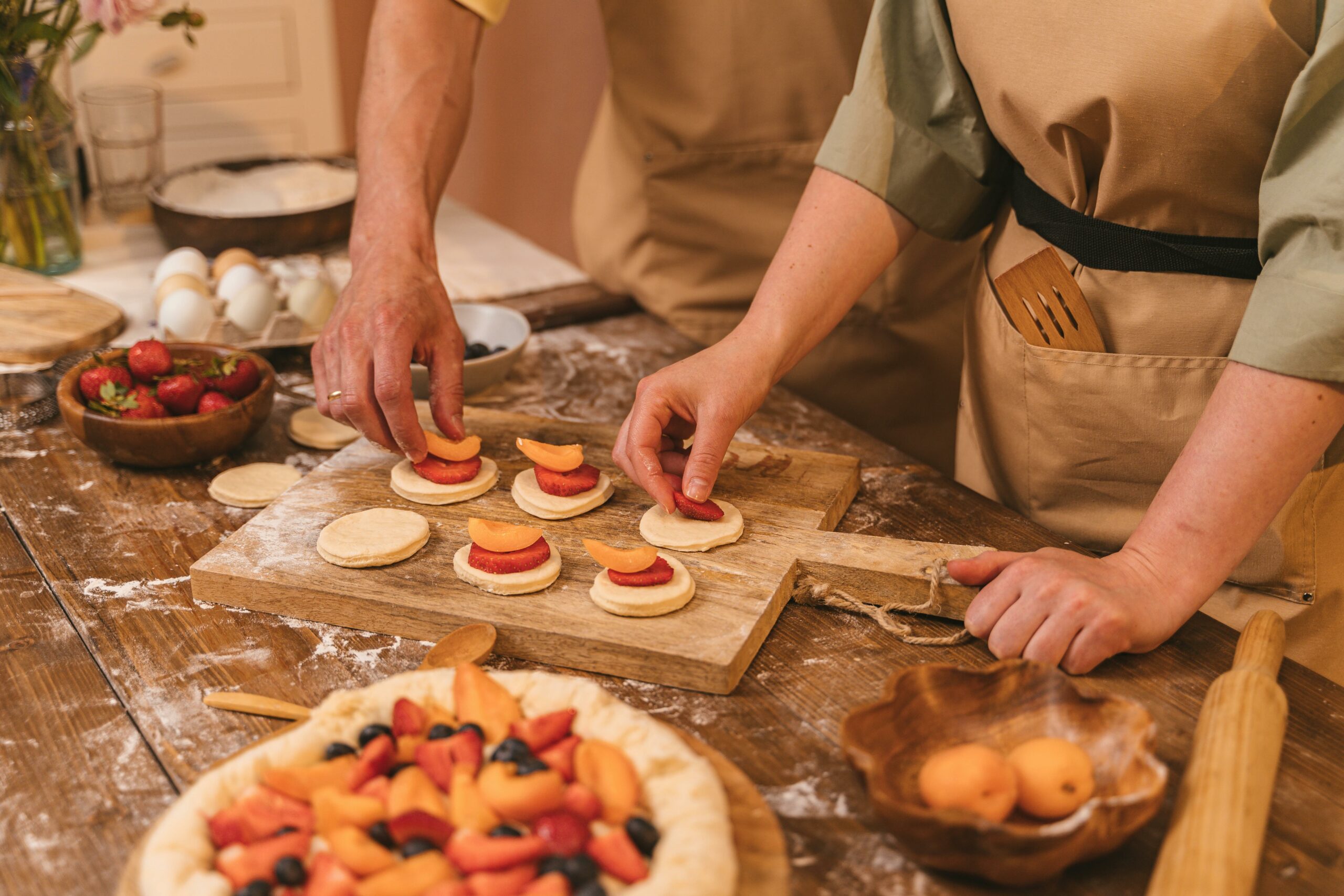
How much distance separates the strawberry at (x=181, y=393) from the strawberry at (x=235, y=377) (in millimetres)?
31

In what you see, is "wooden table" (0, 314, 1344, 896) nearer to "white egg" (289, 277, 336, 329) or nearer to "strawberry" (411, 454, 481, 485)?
"strawberry" (411, 454, 481, 485)

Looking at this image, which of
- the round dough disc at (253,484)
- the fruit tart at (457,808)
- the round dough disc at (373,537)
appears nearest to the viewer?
the fruit tart at (457,808)

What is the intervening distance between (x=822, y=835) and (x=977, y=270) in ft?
3.49

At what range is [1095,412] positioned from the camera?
1491 millimetres

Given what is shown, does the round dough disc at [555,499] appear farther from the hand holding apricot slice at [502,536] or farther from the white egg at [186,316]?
the white egg at [186,316]

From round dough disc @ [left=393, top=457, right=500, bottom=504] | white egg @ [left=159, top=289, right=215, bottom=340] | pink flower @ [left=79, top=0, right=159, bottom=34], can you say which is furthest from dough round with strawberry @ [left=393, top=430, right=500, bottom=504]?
pink flower @ [left=79, top=0, right=159, bottom=34]

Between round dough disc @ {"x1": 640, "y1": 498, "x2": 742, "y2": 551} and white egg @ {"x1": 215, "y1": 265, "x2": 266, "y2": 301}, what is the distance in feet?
3.43

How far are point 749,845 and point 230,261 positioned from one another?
171cm

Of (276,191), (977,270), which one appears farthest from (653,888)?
(276,191)

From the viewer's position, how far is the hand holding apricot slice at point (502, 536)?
51.4 inches

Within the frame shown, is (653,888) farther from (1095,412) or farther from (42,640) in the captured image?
(1095,412)

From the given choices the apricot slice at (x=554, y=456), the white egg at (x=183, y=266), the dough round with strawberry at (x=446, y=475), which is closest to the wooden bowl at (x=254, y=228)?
the white egg at (x=183, y=266)

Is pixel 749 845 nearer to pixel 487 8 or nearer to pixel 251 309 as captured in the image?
pixel 251 309

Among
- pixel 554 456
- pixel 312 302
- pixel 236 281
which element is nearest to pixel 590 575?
pixel 554 456
